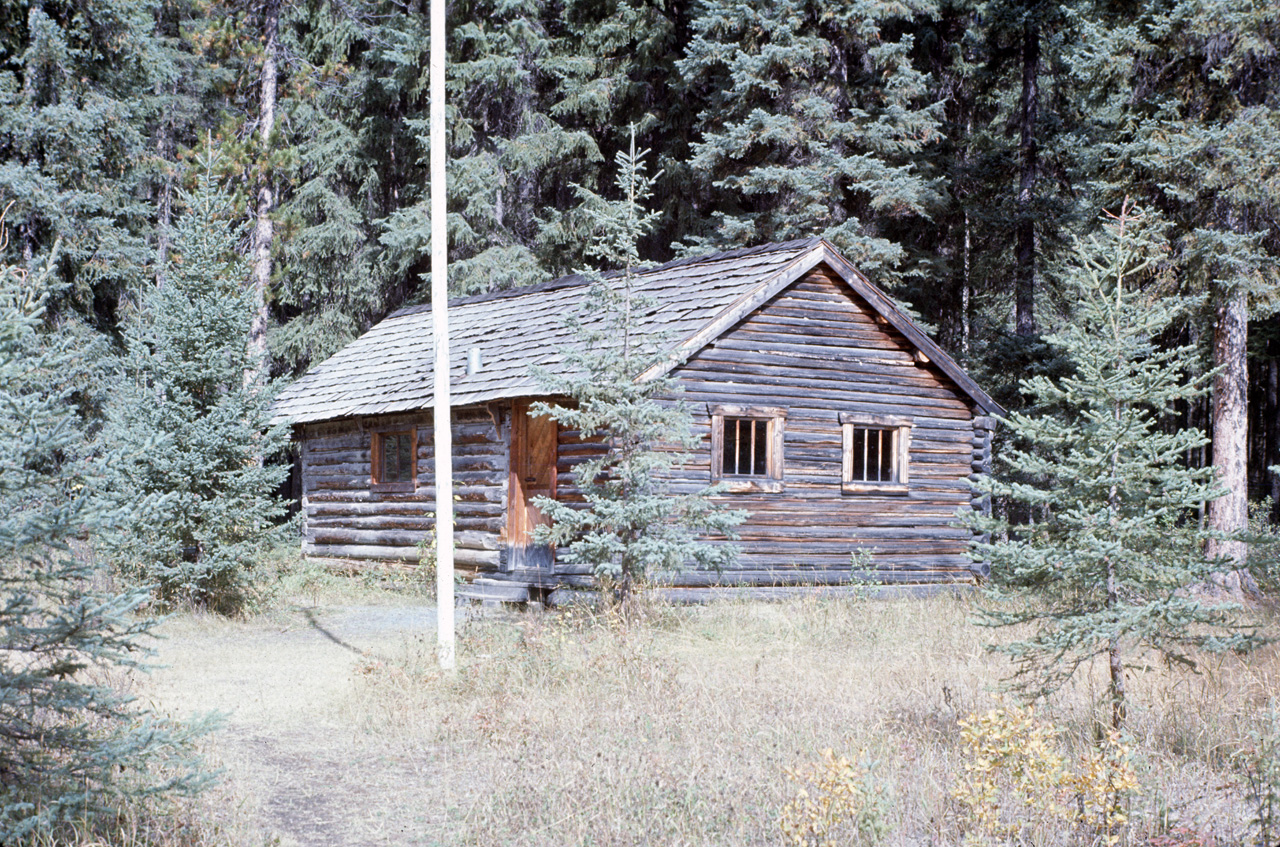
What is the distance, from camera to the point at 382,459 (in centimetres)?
2142

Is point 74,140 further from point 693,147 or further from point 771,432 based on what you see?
point 771,432

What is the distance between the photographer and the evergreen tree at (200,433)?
14102mm

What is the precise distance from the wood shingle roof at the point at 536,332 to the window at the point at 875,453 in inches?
53.5

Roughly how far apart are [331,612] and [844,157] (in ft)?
55.7

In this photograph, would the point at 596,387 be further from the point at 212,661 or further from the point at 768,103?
the point at 768,103

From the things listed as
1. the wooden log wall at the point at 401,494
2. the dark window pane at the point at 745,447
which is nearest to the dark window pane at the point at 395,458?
the wooden log wall at the point at 401,494

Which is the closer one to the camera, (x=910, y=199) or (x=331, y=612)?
(x=331, y=612)

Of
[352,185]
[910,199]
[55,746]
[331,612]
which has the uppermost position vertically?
[352,185]

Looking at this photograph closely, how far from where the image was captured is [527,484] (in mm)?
18156

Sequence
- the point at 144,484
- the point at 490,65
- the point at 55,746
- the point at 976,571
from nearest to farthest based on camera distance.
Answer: the point at 55,746 < the point at 144,484 < the point at 976,571 < the point at 490,65

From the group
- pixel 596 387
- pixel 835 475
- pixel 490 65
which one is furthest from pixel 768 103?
pixel 596 387

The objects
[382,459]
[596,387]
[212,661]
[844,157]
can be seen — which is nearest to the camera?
[212,661]

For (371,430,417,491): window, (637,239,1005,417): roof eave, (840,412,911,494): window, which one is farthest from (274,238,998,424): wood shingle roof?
(840,412,911,494): window

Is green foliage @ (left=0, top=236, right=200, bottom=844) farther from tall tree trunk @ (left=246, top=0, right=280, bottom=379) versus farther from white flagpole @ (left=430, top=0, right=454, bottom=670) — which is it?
tall tree trunk @ (left=246, top=0, right=280, bottom=379)
